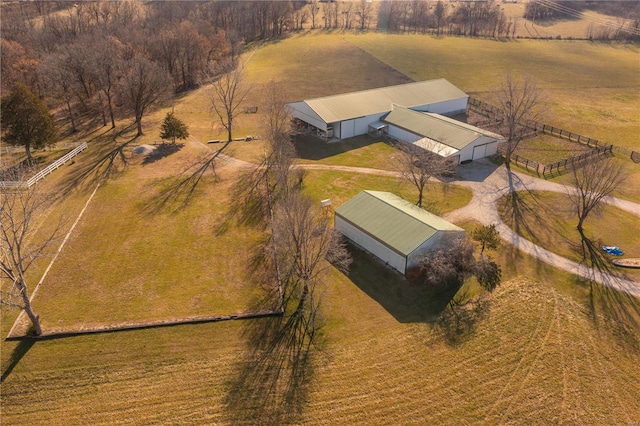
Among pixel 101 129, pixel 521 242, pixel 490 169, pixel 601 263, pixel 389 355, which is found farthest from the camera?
pixel 101 129

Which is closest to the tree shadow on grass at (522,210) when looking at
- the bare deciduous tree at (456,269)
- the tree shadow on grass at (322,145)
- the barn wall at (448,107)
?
the bare deciduous tree at (456,269)

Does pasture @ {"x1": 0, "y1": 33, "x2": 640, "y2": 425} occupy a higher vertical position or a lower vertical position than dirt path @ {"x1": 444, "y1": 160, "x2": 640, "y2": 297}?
lower

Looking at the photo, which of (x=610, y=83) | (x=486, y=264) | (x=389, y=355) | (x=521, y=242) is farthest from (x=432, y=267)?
(x=610, y=83)

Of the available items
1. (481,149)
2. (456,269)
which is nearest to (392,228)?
(456,269)

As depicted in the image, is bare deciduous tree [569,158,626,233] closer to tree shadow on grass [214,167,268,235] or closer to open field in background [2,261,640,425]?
open field in background [2,261,640,425]

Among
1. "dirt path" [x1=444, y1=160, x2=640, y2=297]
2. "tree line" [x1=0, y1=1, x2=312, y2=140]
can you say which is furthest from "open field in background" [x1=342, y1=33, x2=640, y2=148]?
"tree line" [x1=0, y1=1, x2=312, y2=140]

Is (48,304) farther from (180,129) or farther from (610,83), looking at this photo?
(610,83)

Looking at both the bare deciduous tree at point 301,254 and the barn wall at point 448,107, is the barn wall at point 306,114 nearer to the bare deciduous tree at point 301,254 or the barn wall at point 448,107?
the barn wall at point 448,107
